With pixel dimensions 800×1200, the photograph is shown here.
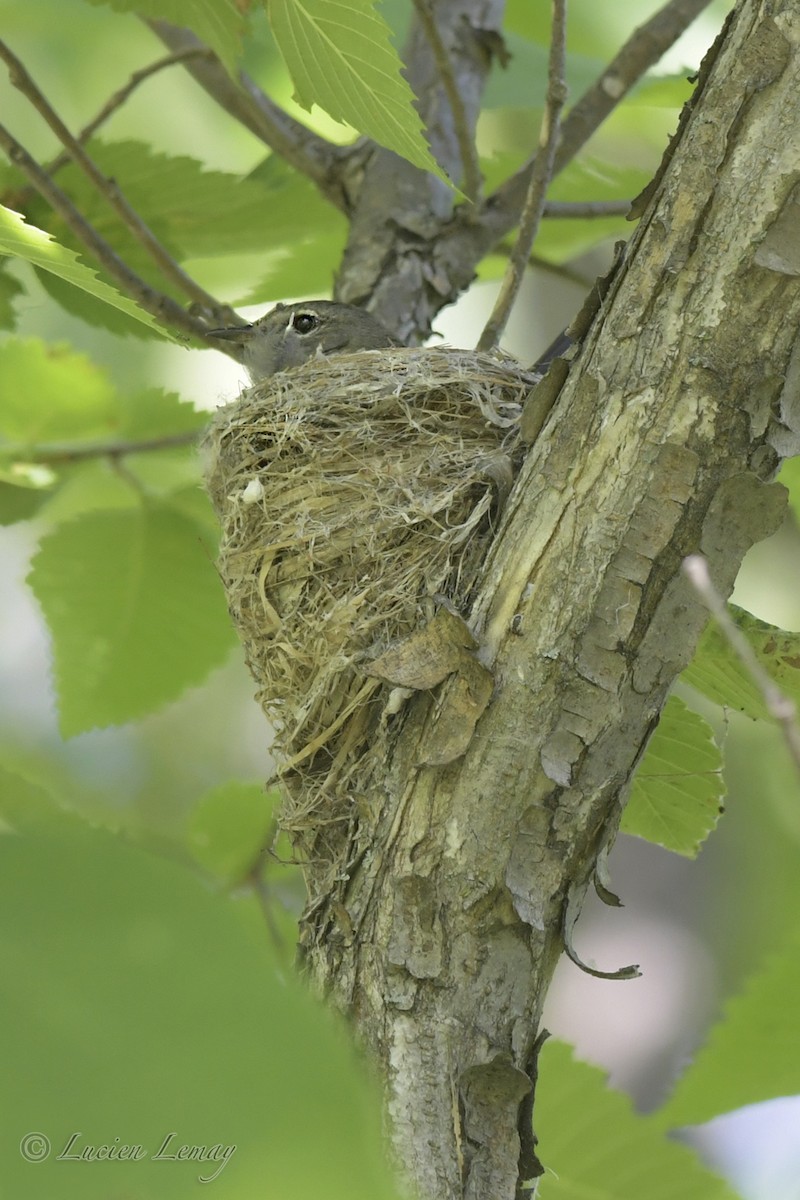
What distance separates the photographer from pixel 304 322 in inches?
180

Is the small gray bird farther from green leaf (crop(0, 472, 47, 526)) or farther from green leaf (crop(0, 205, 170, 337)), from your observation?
green leaf (crop(0, 205, 170, 337))

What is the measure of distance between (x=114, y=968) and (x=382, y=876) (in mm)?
1442

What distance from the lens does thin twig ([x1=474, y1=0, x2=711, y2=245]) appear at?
377cm

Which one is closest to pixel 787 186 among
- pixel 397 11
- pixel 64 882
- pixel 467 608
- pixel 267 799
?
pixel 467 608

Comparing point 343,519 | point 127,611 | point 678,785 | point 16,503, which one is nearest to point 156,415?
point 16,503

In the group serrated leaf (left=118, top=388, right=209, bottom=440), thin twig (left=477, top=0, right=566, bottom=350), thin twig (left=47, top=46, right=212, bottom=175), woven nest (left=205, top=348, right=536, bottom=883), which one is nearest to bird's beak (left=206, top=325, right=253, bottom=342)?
serrated leaf (left=118, top=388, right=209, bottom=440)

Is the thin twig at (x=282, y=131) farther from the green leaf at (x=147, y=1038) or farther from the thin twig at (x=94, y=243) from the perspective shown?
the green leaf at (x=147, y=1038)

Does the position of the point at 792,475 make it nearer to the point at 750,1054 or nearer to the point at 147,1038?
the point at 750,1054

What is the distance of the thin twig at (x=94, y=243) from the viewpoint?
10.4 ft

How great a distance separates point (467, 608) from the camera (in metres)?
2.25

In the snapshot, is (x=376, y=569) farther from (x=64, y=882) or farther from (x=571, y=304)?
(x=571, y=304)

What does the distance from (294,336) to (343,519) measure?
196cm

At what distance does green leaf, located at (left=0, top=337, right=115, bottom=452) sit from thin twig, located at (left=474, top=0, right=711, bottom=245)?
53.2 inches

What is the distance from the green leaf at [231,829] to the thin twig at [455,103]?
181 cm
